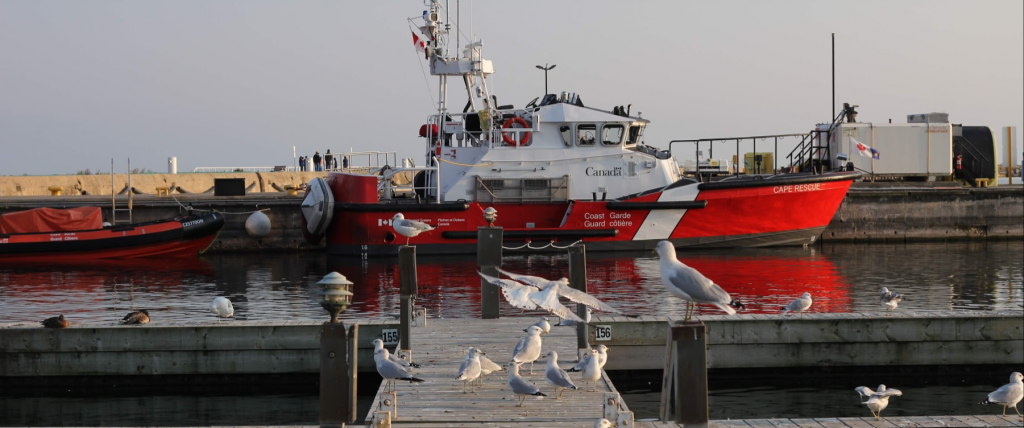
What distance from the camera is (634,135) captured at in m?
21.1

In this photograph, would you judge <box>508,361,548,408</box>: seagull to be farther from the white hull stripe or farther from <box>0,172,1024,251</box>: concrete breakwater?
<box>0,172,1024,251</box>: concrete breakwater

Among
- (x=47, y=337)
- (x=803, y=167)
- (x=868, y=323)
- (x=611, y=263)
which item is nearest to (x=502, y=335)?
(x=868, y=323)

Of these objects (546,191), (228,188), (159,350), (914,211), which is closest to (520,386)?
(159,350)

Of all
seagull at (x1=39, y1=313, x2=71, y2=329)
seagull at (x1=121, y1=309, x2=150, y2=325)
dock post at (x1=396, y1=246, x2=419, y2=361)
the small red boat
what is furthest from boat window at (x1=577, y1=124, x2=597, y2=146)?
seagull at (x1=39, y1=313, x2=71, y2=329)

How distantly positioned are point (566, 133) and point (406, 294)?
12.1 m

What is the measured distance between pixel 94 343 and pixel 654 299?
736 cm

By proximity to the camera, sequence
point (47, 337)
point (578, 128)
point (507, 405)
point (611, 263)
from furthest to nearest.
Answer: point (578, 128), point (611, 263), point (47, 337), point (507, 405)

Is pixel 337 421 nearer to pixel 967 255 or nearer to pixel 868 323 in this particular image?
pixel 868 323

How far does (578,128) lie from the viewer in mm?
20594

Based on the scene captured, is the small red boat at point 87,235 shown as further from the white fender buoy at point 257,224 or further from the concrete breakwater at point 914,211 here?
the concrete breakwater at point 914,211

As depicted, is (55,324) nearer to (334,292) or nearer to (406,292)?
(406,292)

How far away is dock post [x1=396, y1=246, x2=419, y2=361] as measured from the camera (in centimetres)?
870

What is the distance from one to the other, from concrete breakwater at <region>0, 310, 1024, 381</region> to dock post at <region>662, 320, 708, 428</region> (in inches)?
134

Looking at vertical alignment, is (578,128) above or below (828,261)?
above
